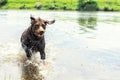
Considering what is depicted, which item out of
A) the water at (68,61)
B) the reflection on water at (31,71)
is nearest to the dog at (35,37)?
the reflection on water at (31,71)

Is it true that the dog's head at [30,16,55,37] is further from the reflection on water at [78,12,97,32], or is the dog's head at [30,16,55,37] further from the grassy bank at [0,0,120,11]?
the grassy bank at [0,0,120,11]

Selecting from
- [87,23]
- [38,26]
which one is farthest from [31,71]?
[87,23]

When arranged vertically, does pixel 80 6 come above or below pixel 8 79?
below

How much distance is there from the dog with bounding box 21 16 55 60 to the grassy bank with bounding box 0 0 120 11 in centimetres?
8980

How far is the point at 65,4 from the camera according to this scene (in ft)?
369

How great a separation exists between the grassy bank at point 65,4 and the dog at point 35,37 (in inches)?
3535

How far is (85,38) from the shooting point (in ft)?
85.5

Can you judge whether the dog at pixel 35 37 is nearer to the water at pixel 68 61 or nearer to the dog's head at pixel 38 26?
the dog's head at pixel 38 26

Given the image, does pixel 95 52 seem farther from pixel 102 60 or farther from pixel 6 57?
pixel 6 57

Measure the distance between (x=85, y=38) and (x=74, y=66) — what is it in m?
10.7

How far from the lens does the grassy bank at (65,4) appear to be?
10788cm

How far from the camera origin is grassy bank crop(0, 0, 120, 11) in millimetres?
107875

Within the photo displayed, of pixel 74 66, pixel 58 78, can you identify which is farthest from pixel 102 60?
pixel 58 78

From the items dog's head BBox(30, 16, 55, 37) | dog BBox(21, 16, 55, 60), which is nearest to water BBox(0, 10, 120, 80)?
dog BBox(21, 16, 55, 60)
